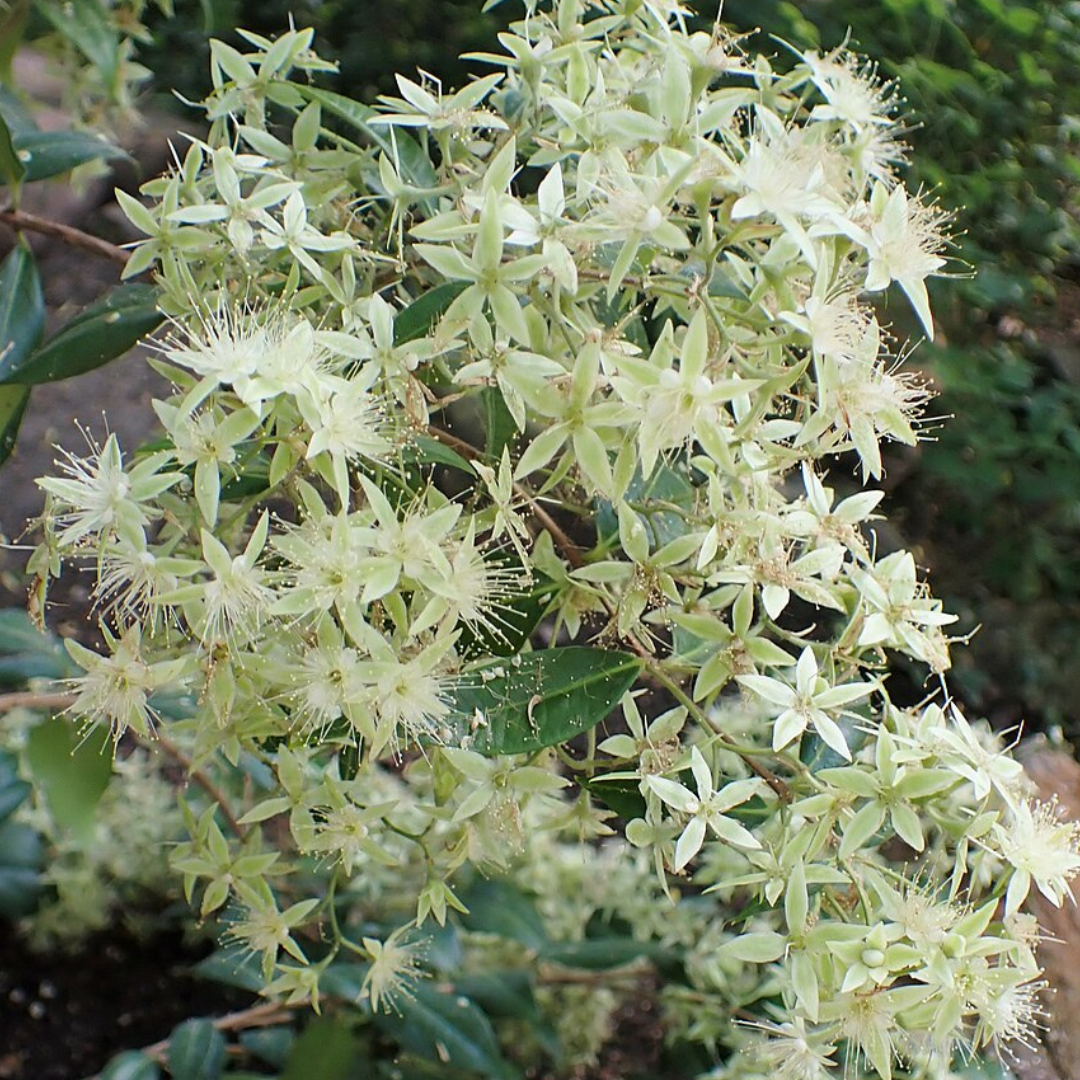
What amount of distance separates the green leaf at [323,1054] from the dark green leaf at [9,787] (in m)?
0.34

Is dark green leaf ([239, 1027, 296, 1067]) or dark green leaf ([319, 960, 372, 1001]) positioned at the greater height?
dark green leaf ([319, 960, 372, 1001])

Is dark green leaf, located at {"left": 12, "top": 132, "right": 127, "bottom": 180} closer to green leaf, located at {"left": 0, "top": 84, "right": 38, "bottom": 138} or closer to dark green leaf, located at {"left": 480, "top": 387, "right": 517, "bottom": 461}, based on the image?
green leaf, located at {"left": 0, "top": 84, "right": 38, "bottom": 138}

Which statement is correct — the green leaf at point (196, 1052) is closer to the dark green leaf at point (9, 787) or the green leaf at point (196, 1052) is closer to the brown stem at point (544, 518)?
the dark green leaf at point (9, 787)

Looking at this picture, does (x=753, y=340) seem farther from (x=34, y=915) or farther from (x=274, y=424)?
(x=34, y=915)

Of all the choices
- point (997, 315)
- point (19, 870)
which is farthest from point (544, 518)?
point (997, 315)

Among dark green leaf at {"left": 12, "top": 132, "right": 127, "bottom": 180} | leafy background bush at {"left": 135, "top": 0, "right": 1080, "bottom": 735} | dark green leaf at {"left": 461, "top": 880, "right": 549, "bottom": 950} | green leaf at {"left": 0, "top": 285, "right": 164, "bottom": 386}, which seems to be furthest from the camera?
leafy background bush at {"left": 135, "top": 0, "right": 1080, "bottom": 735}

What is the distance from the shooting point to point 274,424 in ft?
1.81

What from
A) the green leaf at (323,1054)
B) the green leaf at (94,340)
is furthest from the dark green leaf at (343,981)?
the green leaf at (94,340)

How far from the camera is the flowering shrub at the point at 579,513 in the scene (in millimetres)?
508

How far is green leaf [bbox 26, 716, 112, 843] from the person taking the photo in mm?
740

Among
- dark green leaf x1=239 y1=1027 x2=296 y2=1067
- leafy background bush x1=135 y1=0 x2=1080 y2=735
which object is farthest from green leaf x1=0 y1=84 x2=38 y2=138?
dark green leaf x1=239 y1=1027 x2=296 y2=1067

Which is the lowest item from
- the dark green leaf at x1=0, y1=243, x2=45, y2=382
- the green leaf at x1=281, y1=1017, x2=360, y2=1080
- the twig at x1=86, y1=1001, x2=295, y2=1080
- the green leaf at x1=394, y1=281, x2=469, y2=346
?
the twig at x1=86, y1=1001, x2=295, y2=1080

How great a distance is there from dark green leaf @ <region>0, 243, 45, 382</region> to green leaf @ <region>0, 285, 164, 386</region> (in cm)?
8

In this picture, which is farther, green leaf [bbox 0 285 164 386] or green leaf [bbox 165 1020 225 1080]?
green leaf [bbox 165 1020 225 1080]
